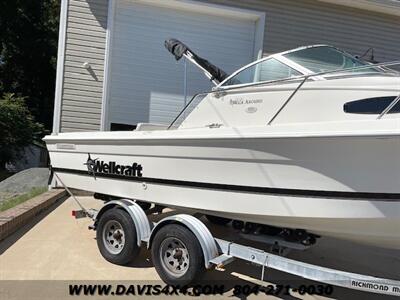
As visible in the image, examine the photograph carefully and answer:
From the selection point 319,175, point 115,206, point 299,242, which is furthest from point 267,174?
point 115,206

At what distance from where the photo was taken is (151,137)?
5.28 m

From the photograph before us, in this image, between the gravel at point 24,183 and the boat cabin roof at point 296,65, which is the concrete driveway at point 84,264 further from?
the gravel at point 24,183

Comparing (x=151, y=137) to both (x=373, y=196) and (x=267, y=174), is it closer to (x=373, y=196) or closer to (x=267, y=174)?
(x=267, y=174)

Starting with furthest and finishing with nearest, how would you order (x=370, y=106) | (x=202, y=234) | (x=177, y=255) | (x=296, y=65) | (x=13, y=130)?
1. (x=13, y=130)
2. (x=296, y=65)
3. (x=177, y=255)
4. (x=202, y=234)
5. (x=370, y=106)

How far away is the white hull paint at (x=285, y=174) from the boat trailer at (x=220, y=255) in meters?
0.28

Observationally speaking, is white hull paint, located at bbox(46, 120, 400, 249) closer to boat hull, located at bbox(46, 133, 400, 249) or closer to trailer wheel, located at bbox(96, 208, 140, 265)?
boat hull, located at bbox(46, 133, 400, 249)

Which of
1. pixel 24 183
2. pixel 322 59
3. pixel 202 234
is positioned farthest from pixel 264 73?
pixel 24 183

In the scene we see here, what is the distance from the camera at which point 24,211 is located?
6957mm

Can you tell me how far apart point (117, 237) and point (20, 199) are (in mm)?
3840

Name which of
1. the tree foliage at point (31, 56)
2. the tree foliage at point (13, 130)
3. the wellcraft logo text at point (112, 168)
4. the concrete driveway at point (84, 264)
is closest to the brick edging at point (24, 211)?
the concrete driveway at point (84, 264)

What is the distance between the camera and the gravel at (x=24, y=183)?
10119mm

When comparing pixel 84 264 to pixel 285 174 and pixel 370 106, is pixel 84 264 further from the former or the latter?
pixel 370 106

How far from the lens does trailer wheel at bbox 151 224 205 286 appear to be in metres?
4.61

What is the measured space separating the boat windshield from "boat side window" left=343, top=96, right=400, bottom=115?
967mm
